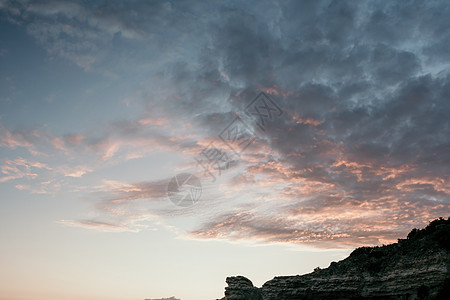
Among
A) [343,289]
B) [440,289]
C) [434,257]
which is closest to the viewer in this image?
Result: [440,289]

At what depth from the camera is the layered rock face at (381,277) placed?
3534cm

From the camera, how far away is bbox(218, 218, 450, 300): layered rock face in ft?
116

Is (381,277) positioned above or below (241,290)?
above

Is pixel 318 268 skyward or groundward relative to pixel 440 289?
skyward

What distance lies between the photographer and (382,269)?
4222 centimetres

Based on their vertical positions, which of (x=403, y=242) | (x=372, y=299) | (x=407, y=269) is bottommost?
(x=372, y=299)

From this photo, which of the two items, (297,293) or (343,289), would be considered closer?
(343,289)

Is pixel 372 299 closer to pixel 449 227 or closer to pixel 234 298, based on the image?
pixel 449 227

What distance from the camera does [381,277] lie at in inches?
1617

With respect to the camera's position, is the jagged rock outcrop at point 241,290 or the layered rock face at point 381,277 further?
the jagged rock outcrop at point 241,290

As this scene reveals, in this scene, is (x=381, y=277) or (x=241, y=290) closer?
(x=381, y=277)

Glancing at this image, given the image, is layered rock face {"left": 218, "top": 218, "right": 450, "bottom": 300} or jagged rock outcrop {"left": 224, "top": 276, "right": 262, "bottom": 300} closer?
layered rock face {"left": 218, "top": 218, "right": 450, "bottom": 300}

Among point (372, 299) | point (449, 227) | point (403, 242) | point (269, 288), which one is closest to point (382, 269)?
point (372, 299)

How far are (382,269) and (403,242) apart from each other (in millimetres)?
6775
